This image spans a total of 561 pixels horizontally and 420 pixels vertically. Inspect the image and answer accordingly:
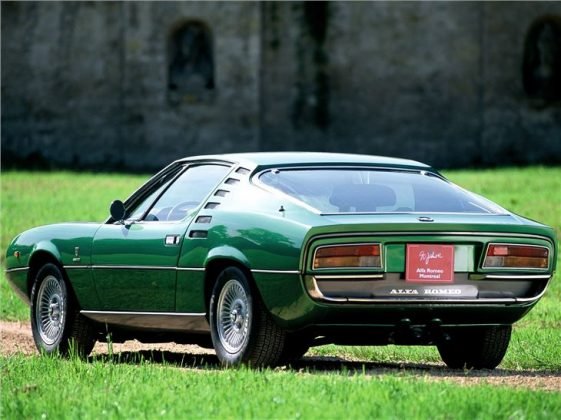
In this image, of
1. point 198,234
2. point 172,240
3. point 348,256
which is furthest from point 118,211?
point 348,256

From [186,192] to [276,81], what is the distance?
96.4 feet

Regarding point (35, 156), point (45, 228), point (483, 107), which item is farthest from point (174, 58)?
point (45, 228)

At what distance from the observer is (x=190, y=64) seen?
39.7 metres

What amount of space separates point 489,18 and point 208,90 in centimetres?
720

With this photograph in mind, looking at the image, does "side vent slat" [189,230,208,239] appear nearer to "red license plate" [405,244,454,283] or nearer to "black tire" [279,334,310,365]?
"black tire" [279,334,310,365]

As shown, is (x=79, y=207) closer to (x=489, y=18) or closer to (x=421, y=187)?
(x=489, y=18)

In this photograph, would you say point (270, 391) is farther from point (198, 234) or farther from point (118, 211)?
point (118, 211)

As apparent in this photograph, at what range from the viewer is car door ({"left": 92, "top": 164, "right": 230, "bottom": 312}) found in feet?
30.3

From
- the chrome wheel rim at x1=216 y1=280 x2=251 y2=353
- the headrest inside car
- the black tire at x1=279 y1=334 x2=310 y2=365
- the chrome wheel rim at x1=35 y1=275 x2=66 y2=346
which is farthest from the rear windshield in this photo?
the chrome wheel rim at x1=35 y1=275 x2=66 y2=346

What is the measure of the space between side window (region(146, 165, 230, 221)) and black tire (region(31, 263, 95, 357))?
0.87 meters

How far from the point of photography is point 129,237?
962cm

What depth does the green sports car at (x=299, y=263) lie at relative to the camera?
321 inches

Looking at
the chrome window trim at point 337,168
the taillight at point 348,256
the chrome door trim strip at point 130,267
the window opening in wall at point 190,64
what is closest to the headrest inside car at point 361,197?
the chrome window trim at point 337,168

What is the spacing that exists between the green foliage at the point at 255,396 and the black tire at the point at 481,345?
1034mm
